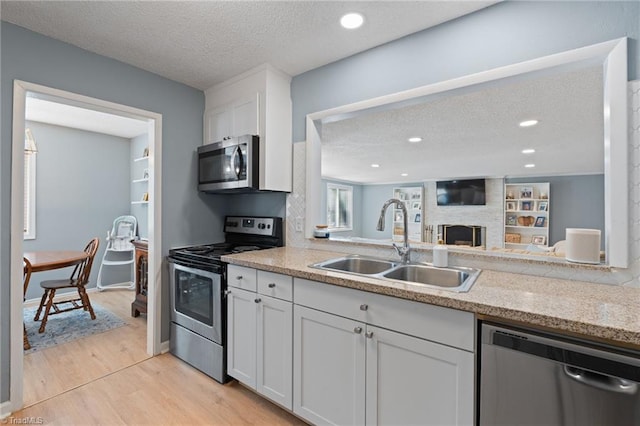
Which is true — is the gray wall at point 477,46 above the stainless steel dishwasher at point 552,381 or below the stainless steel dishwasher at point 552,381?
above

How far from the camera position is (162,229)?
2537 mm

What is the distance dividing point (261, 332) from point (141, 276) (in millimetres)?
2196

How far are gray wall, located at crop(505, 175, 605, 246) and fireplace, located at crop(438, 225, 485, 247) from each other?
1.40 m

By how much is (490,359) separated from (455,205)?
21.7 ft

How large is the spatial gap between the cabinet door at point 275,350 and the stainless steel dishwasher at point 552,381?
976 millimetres

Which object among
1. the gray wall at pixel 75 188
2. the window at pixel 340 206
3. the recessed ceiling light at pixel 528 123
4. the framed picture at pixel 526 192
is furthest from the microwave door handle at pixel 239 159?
the framed picture at pixel 526 192

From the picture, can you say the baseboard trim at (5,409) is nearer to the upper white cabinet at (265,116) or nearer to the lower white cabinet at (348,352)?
the lower white cabinet at (348,352)

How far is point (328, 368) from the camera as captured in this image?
152cm

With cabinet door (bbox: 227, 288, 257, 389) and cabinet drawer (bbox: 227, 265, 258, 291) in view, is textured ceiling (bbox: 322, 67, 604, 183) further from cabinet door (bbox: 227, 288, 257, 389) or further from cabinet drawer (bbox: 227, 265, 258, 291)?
cabinet door (bbox: 227, 288, 257, 389)

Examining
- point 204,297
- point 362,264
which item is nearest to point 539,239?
point 362,264

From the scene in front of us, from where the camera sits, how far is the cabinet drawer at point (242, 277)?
72.9 inches

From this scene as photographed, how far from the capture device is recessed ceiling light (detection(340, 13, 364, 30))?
1726mm

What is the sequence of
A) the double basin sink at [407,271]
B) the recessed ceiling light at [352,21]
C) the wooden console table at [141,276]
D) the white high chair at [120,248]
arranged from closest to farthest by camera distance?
1. the double basin sink at [407,271]
2. the recessed ceiling light at [352,21]
3. the wooden console table at [141,276]
4. the white high chair at [120,248]

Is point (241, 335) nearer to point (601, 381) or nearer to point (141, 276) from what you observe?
point (601, 381)
